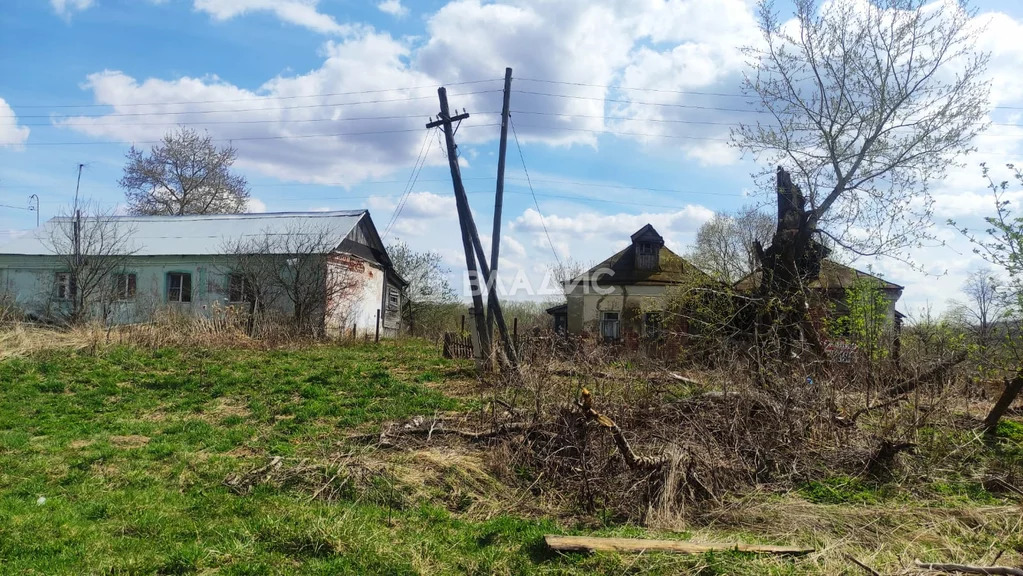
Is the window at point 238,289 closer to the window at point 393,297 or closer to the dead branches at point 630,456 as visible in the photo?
the window at point 393,297

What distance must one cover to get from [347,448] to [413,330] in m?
24.5

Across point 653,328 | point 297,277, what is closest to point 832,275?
point 653,328

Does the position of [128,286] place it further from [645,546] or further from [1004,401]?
[1004,401]

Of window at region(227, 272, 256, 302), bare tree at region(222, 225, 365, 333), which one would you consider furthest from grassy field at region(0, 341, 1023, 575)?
window at region(227, 272, 256, 302)

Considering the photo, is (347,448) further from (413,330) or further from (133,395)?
(413,330)

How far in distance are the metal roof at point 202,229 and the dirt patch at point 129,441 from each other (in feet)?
47.7

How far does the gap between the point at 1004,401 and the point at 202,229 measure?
2622cm

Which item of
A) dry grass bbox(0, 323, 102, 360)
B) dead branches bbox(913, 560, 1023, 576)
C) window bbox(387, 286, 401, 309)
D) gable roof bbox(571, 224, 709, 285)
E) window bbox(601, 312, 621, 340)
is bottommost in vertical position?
dead branches bbox(913, 560, 1023, 576)

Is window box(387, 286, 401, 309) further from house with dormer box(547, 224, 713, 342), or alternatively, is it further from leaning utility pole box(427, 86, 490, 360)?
leaning utility pole box(427, 86, 490, 360)

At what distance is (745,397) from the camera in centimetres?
758

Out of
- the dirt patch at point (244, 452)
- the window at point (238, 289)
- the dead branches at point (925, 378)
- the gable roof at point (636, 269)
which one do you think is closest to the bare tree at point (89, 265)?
the window at point (238, 289)

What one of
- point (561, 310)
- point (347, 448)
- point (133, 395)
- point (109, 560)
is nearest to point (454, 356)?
point (133, 395)

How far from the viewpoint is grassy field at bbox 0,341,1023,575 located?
461 cm

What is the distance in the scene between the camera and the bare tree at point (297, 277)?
67.7 ft
